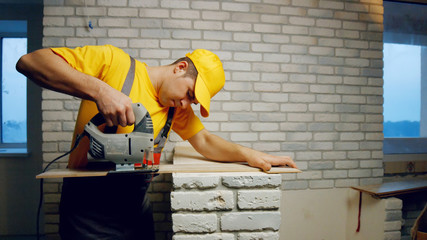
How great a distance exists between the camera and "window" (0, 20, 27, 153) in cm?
319

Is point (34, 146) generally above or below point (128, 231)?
above

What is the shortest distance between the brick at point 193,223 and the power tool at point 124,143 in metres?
0.24

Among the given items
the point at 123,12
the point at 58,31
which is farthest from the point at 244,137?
the point at 58,31

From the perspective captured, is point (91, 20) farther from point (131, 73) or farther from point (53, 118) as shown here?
point (131, 73)

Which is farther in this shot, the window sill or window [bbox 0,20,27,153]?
window [bbox 0,20,27,153]

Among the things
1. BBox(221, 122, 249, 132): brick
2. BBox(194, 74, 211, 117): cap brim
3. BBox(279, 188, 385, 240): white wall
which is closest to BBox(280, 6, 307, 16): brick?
BBox(221, 122, 249, 132): brick

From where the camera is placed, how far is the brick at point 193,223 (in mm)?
1040

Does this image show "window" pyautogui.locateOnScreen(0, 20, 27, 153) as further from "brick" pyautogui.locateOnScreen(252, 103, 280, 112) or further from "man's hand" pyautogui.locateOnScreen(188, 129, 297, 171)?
"brick" pyautogui.locateOnScreen(252, 103, 280, 112)

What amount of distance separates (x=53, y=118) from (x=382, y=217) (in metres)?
3.17

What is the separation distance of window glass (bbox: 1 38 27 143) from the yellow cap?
3.03 m

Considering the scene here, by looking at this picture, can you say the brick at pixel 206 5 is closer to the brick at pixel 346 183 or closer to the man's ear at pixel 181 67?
the man's ear at pixel 181 67

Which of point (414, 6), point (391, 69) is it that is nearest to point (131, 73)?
point (391, 69)

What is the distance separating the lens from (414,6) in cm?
295

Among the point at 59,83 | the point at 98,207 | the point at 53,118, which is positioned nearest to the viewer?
the point at 59,83
